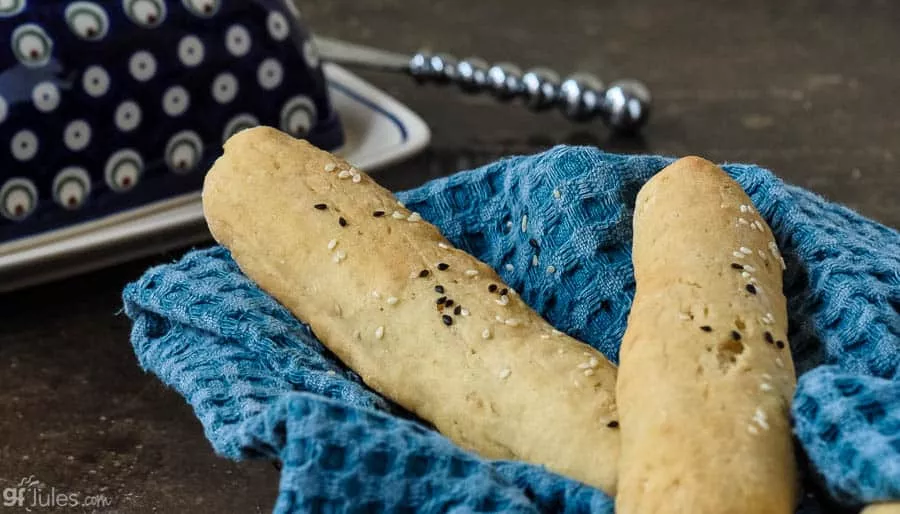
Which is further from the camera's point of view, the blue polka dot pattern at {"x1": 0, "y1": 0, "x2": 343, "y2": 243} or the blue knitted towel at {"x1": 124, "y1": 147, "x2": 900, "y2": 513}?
the blue polka dot pattern at {"x1": 0, "y1": 0, "x2": 343, "y2": 243}

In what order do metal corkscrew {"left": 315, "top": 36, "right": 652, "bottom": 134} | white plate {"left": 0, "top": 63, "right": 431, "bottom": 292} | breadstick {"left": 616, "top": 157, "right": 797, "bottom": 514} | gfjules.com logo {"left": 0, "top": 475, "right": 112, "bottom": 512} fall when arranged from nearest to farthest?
breadstick {"left": 616, "top": 157, "right": 797, "bottom": 514}, gfjules.com logo {"left": 0, "top": 475, "right": 112, "bottom": 512}, white plate {"left": 0, "top": 63, "right": 431, "bottom": 292}, metal corkscrew {"left": 315, "top": 36, "right": 652, "bottom": 134}

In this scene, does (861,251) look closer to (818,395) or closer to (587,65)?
(818,395)

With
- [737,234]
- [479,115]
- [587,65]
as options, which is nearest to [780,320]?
[737,234]

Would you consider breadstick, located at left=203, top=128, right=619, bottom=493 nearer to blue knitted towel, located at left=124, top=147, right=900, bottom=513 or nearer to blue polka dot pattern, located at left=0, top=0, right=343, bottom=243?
blue knitted towel, located at left=124, top=147, right=900, bottom=513

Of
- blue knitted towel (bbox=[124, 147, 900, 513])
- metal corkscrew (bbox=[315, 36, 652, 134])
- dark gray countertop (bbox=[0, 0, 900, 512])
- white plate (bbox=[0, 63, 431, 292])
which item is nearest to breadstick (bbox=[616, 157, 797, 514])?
blue knitted towel (bbox=[124, 147, 900, 513])

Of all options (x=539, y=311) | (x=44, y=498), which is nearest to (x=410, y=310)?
(x=539, y=311)
